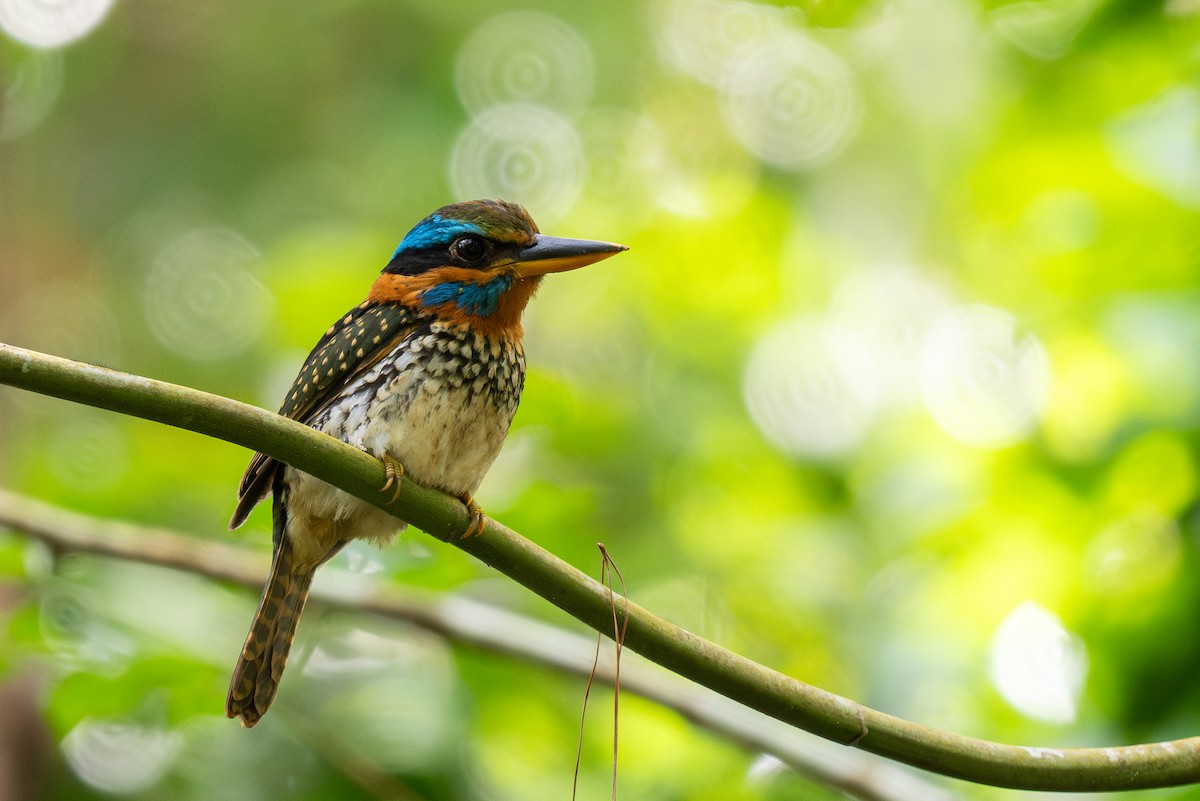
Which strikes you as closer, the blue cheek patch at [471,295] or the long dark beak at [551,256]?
the long dark beak at [551,256]

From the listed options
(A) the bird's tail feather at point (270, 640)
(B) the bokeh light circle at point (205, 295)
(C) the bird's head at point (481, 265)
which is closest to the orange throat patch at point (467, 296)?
(C) the bird's head at point (481, 265)

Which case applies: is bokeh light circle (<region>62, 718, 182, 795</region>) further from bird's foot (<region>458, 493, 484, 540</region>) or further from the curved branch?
the curved branch

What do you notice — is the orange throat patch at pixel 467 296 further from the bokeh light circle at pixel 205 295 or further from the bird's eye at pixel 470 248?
the bokeh light circle at pixel 205 295

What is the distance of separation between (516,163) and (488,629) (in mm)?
2954

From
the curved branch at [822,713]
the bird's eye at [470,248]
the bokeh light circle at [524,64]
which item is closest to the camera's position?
the curved branch at [822,713]

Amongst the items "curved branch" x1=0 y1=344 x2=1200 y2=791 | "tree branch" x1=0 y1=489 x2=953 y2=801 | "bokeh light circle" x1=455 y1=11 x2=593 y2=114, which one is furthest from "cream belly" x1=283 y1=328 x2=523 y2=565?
"bokeh light circle" x1=455 y1=11 x2=593 y2=114

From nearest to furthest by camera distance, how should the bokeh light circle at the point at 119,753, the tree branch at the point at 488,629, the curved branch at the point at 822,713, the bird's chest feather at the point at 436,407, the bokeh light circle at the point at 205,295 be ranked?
the curved branch at the point at 822,713
the bird's chest feather at the point at 436,407
the tree branch at the point at 488,629
the bokeh light circle at the point at 119,753
the bokeh light circle at the point at 205,295

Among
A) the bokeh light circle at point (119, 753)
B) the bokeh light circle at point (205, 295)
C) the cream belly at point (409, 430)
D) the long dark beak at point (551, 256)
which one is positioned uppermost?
the long dark beak at point (551, 256)

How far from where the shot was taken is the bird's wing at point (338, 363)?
2.77m

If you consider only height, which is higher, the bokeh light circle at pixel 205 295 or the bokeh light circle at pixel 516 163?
the bokeh light circle at pixel 516 163

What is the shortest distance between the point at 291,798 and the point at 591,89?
4164mm

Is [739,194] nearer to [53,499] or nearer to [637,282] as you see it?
[637,282]

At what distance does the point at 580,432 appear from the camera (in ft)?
13.2

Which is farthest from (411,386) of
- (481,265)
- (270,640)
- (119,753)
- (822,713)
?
(119,753)
